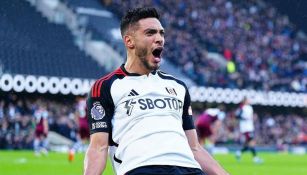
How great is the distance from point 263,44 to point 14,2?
1740 cm

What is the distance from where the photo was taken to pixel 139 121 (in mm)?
4762

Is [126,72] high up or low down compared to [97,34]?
down

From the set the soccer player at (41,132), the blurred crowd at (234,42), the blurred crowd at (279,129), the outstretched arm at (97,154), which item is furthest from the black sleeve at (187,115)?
the blurred crowd at (279,129)

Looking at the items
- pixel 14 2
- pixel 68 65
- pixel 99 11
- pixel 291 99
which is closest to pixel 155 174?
pixel 68 65

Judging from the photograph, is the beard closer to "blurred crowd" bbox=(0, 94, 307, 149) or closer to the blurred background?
the blurred background

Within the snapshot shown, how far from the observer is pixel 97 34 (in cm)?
3966

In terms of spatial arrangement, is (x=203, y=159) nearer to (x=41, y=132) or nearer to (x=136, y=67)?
(x=136, y=67)

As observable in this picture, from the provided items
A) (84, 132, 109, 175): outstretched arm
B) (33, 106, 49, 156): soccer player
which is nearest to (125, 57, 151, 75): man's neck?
(84, 132, 109, 175): outstretched arm

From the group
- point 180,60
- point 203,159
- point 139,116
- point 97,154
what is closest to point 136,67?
point 139,116

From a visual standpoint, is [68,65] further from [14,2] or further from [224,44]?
[224,44]

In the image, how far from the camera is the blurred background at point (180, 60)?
33.4 m

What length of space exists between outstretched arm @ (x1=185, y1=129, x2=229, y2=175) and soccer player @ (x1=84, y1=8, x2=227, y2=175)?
0.30 feet

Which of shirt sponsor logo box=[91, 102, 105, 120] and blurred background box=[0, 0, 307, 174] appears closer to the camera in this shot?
shirt sponsor logo box=[91, 102, 105, 120]

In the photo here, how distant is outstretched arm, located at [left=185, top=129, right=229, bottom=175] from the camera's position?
4.99 meters
